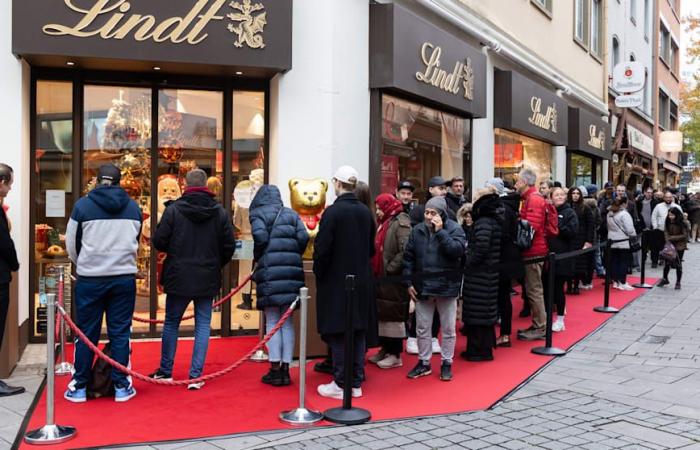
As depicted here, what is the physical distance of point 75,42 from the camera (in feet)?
22.5

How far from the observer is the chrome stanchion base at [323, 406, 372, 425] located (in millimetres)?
5185

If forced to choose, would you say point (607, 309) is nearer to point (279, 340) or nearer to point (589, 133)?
point (279, 340)

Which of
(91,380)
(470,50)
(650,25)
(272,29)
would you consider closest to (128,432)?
(91,380)

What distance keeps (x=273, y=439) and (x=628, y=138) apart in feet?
69.5

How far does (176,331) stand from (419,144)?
525cm

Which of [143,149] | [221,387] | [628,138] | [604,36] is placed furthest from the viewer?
[628,138]

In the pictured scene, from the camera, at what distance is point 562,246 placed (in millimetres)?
9625

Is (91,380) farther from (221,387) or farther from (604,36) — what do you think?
(604,36)

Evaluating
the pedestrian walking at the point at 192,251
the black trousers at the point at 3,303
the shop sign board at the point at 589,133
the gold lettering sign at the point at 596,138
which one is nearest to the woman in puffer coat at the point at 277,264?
the pedestrian walking at the point at 192,251

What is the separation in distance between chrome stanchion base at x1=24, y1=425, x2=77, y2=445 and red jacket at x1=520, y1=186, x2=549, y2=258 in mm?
5474

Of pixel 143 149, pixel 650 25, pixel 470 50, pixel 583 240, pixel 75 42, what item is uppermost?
pixel 650 25

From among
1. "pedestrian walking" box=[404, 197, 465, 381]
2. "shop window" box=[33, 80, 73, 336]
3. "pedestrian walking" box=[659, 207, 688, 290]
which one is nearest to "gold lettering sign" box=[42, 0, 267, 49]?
"shop window" box=[33, 80, 73, 336]

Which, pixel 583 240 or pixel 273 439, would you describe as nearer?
pixel 273 439

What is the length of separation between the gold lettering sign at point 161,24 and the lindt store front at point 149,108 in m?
0.01
